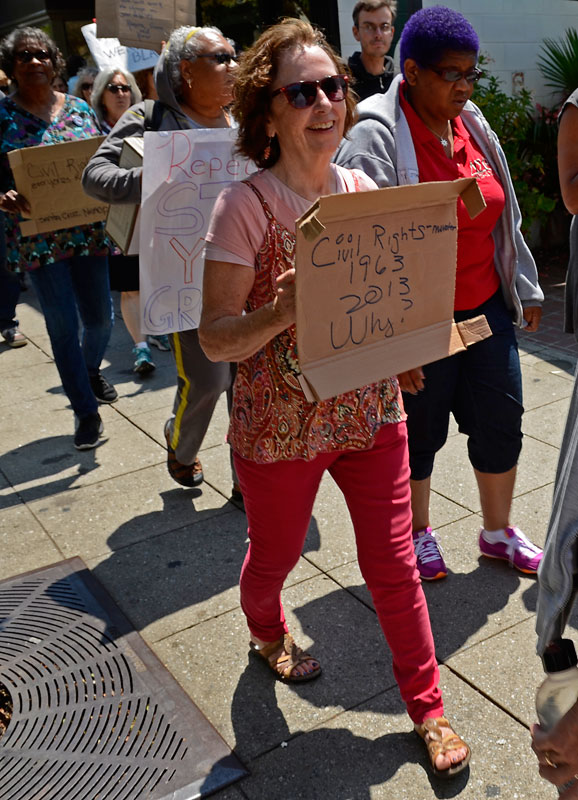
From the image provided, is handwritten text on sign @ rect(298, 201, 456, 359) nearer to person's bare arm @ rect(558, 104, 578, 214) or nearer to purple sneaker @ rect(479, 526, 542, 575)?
person's bare arm @ rect(558, 104, 578, 214)

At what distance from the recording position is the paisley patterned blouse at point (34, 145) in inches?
180

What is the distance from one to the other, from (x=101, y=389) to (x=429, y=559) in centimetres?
291

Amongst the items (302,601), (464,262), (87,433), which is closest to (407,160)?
(464,262)

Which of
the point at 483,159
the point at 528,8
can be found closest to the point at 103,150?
the point at 483,159

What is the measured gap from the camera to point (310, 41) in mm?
2336

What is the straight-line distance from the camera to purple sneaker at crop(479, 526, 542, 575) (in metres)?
3.45

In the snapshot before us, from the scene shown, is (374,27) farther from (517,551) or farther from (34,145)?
(517,551)

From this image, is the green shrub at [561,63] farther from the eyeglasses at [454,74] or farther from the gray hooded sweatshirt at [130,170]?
the eyeglasses at [454,74]

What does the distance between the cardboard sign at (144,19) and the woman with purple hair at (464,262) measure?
201 cm

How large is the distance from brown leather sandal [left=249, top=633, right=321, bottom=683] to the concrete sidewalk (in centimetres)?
4

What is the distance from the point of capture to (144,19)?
463 centimetres

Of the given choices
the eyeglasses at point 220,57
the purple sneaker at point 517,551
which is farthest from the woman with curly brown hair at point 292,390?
the eyeglasses at point 220,57

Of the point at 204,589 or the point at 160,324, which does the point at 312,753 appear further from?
the point at 160,324

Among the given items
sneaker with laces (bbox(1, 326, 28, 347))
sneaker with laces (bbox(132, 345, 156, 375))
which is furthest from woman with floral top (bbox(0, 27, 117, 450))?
sneaker with laces (bbox(1, 326, 28, 347))
